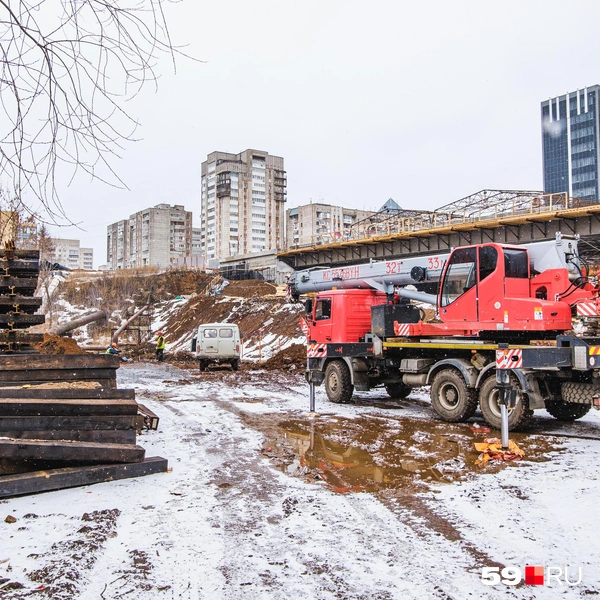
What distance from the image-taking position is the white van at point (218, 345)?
2308cm

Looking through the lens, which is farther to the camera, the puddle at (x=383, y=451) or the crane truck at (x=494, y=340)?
the crane truck at (x=494, y=340)

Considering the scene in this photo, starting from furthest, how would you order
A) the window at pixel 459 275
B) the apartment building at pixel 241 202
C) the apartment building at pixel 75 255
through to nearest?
the apartment building at pixel 75 255
the apartment building at pixel 241 202
the window at pixel 459 275

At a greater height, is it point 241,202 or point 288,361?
point 241,202

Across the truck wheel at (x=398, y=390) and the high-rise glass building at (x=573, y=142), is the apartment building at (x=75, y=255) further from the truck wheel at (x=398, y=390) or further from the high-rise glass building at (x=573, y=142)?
the truck wheel at (x=398, y=390)

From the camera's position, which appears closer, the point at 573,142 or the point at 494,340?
the point at 494,340

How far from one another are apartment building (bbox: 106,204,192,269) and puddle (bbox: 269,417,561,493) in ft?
327

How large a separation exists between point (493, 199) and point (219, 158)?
69462 millimetres

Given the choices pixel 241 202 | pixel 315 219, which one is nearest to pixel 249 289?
pixel 241 202

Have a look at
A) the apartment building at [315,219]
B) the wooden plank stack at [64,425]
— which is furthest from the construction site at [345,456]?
the apartment building at [315,219]

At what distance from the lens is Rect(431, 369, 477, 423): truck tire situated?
10086mm

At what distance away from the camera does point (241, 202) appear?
363ft

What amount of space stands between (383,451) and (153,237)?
372 ft

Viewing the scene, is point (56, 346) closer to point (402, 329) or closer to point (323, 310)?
Answer: point (323, 310)

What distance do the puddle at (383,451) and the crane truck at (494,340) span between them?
0.86 m
